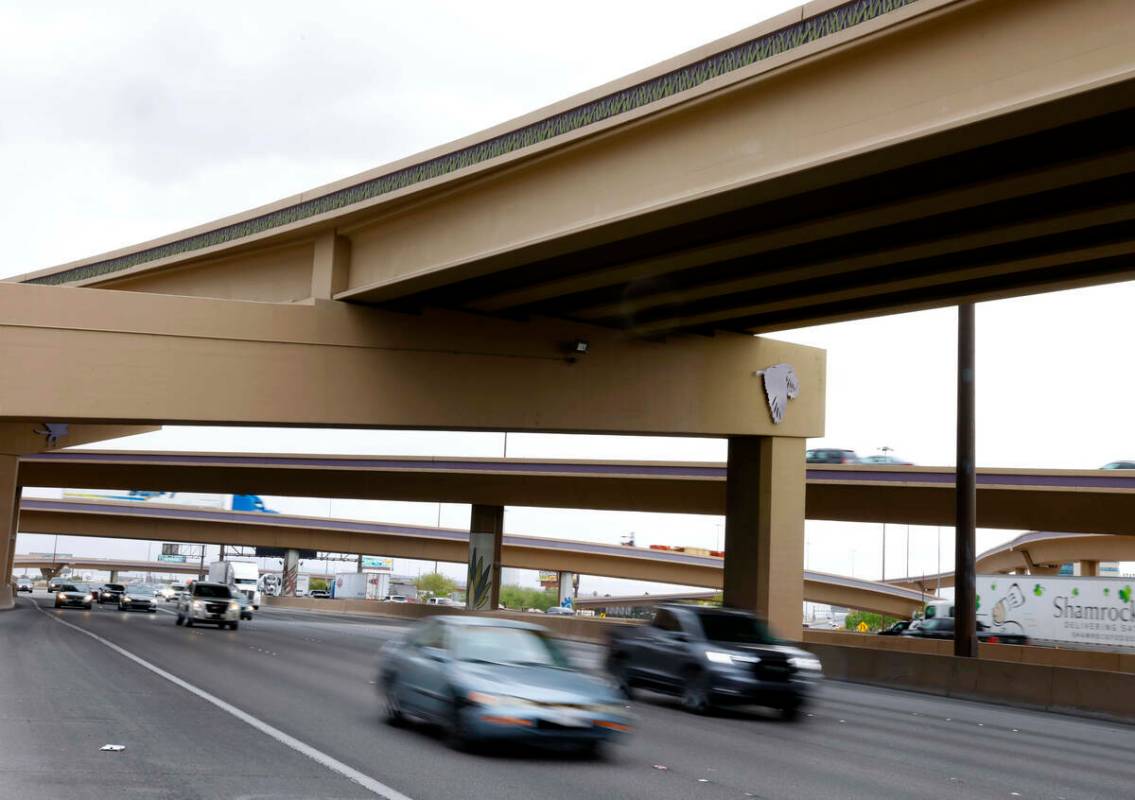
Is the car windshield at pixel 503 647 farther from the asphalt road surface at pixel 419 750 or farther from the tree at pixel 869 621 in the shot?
the tree at pixel 869 621

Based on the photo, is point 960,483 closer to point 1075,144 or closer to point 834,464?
point 1075,144

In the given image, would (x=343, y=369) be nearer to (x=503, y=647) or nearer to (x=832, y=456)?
(x=503, y=647)

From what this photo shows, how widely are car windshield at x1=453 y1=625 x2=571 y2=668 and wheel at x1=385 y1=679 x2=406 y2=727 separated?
4.71 feet

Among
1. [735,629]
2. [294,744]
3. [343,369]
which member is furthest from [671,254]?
[294,744]

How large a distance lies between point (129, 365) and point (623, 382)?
1128 cm

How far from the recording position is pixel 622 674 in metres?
20.5

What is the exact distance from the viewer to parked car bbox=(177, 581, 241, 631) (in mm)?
41219

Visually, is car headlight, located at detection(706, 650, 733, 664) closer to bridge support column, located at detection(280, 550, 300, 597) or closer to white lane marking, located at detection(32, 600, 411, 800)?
white lane marking, located at detection(32, 600, 411, 800)

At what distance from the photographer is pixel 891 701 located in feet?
79.9

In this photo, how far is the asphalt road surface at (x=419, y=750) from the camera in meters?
10.1

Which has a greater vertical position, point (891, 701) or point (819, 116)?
point (819, 116)

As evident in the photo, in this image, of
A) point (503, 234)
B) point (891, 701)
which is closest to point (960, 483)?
point (891, 701)

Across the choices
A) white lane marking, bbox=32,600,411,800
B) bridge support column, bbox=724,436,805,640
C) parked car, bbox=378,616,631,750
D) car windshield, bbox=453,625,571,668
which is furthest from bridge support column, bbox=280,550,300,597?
car windshield, bbox=453,625,571,668

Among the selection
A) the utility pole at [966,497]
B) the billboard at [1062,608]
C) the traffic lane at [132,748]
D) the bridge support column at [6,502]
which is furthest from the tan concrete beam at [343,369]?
the bridge support column at [6,502]
